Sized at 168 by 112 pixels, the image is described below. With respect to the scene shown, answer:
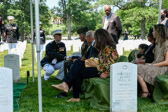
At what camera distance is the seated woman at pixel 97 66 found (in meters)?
4.14

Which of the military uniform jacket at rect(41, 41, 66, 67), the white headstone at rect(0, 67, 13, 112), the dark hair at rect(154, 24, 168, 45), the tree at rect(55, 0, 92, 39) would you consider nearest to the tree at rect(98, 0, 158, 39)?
the tree at rect(55, 0, 92, 39)

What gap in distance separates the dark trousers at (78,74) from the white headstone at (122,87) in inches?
35.2

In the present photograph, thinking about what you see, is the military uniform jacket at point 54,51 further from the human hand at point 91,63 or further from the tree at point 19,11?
the tree at point 19,11

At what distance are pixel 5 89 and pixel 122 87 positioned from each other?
1.70 m

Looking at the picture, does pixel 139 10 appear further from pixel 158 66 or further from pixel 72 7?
pixel 158 66

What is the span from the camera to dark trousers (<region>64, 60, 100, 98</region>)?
4.40 metres

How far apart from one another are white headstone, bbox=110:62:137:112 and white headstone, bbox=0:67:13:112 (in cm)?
146

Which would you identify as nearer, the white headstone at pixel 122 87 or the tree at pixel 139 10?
the white headstone at pixel 122 87

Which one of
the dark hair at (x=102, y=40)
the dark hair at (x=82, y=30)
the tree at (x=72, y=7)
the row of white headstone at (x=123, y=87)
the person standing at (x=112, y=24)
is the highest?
the tree at (x=72, y=7)

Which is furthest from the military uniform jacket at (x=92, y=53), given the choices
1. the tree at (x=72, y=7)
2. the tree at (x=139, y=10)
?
the tree at (x=139, y=10)

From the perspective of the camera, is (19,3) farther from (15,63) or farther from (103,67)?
(103,67)

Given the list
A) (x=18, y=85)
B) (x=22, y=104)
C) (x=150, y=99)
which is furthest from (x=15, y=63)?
(x=150, y=99)

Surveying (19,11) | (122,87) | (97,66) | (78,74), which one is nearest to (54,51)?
(78,74)

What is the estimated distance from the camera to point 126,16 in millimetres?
35625
